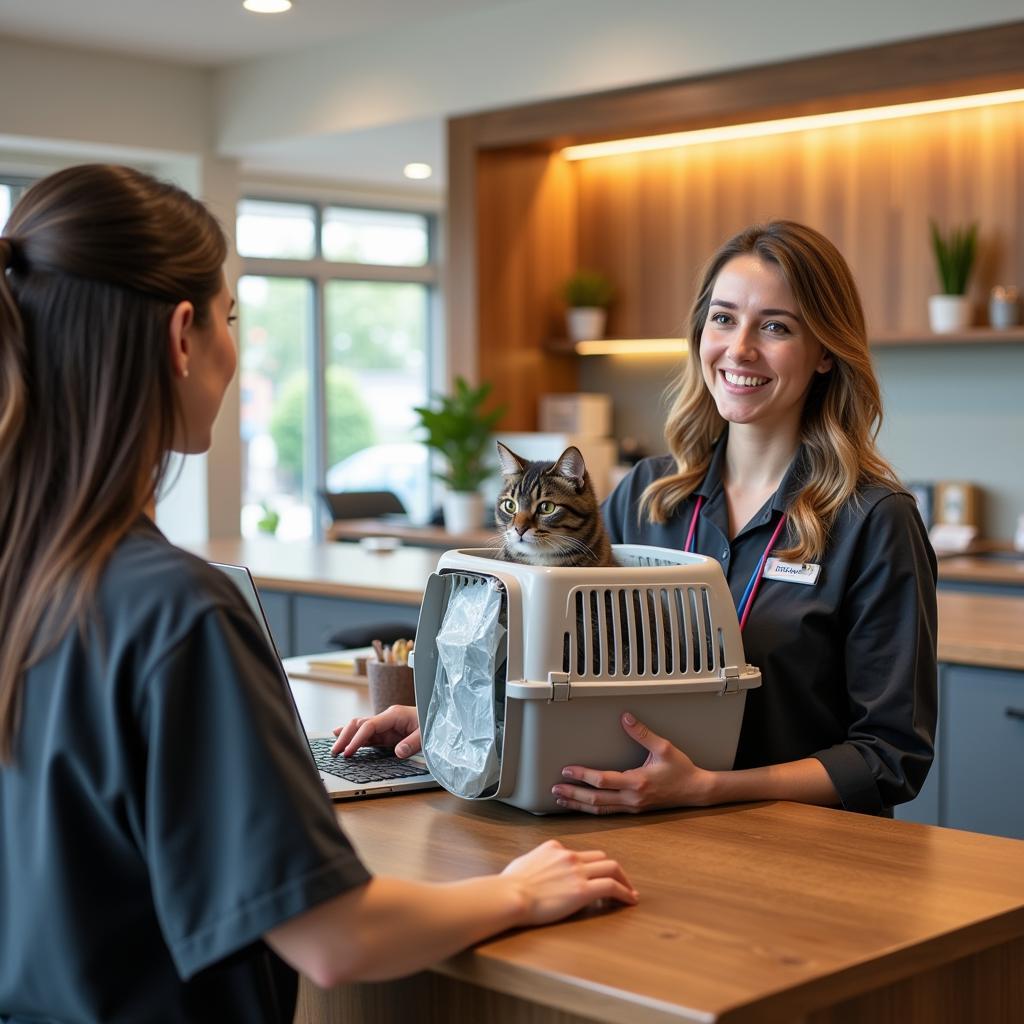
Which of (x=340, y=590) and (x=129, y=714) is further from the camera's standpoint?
(x=340, y=590)

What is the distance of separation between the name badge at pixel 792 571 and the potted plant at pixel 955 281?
3519mm

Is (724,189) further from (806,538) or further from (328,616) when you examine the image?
(806,538)

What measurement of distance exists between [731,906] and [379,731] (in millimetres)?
725

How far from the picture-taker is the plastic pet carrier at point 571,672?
154 cm

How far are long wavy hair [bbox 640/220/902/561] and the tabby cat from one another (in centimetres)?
27

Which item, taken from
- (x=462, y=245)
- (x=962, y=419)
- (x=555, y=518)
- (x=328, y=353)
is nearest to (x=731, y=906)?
(x=555, y=518)

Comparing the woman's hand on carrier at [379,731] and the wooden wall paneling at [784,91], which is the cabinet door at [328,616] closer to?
the woman's hand on carrier at [379,731]

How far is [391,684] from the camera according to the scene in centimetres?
222

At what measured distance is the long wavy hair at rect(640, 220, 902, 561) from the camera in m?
1.93

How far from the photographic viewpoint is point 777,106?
17.0ft

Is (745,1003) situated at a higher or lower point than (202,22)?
lower

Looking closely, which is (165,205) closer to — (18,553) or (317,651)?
(18,553)

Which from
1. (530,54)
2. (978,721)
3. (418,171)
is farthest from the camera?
(418,171)

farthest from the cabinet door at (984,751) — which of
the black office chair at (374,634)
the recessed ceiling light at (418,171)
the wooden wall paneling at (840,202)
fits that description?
the recessed ceiling light at (418,171)
